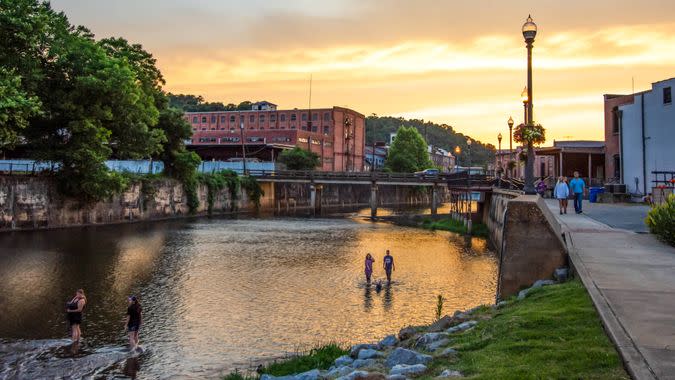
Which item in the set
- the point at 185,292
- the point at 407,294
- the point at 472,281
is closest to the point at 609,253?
the point at 407,294

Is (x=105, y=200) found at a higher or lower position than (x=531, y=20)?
lower

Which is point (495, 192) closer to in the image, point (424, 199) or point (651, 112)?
point (651, 112)

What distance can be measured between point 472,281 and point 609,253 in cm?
1133

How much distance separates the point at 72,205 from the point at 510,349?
47.0m

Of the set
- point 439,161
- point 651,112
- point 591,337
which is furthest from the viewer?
point 439,161

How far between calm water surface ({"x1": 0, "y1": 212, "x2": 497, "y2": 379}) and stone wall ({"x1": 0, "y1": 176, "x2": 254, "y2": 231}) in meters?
3.82

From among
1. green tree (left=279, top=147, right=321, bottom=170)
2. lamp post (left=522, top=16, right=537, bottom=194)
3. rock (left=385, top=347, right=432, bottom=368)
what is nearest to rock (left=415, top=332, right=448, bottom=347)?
rock (left=385, top=347, right=432, bottom=368)

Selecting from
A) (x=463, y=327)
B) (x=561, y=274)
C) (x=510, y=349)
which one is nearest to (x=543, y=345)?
(x=510, y=349)

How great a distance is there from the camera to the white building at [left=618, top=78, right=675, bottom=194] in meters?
35.8

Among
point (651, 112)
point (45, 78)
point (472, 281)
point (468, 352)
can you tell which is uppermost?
point (45, 78)

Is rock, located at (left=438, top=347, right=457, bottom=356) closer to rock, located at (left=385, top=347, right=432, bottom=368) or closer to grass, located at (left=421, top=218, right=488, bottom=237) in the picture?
rock, located at (left=385, top=347, right=432, bottom=368)

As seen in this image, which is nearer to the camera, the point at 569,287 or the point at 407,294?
the point at 569,287

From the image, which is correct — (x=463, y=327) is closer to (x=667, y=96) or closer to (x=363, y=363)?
(x=363, y=363)

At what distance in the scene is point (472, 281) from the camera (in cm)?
2531
